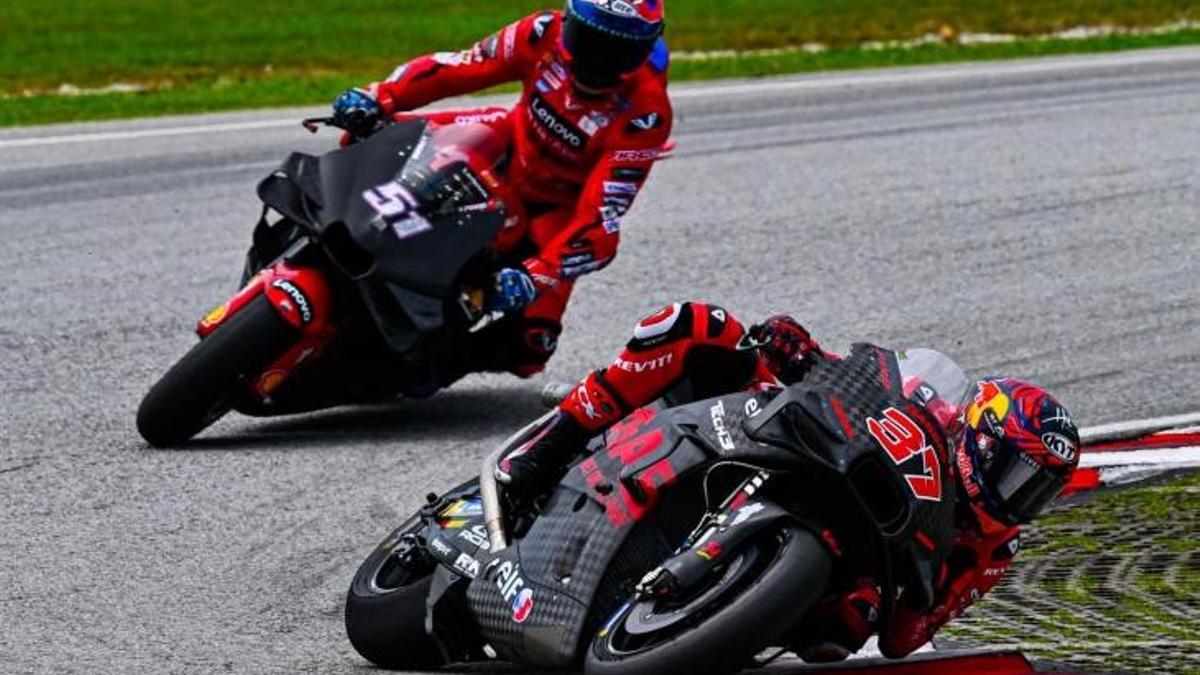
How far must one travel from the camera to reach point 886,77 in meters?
18.2

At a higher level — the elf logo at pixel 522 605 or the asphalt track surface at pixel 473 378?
the elf logo at pixel 522 605

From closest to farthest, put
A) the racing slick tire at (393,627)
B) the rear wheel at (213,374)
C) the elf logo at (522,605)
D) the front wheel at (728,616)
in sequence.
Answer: the front wheel at (728,616)
the elf logo at (522,605)
the racing slick tire at (393,627)
the rear wheel at (213,374)

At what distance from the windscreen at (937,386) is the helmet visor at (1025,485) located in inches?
6.1

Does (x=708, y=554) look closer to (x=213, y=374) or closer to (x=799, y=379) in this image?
(x=799, y=379)

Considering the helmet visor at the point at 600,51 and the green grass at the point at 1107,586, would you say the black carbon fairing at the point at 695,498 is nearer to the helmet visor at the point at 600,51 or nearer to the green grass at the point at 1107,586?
the green grass at the point at 1107,586

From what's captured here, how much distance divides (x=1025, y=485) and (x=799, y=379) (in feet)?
2.37

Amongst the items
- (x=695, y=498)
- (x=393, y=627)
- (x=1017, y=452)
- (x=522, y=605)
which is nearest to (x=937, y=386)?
(x=1017, y=452)

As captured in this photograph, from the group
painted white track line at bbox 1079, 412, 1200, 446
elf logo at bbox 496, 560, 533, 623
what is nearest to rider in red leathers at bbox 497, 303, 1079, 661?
elf logo at bbox 496, 560, 533, 623

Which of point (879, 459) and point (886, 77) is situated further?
point (886, 77)

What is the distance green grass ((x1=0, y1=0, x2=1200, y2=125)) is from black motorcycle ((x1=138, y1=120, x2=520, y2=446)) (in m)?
7.91

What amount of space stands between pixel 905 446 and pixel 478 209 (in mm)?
3505

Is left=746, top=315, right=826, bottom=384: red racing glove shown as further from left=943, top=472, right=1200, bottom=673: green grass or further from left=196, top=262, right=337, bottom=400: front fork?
left=196, top=262, right=337, bottom=400: front fork

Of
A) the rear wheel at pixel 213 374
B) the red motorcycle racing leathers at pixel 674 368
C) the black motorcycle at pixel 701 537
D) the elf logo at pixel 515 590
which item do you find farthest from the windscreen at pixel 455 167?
the elf logo at pixel 515 590

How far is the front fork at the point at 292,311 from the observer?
8.30 m
